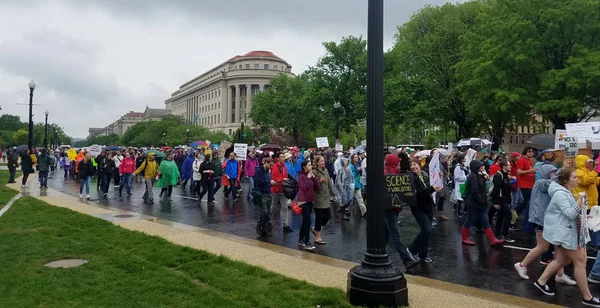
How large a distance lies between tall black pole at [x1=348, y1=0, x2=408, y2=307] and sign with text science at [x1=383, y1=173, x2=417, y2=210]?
1864mm

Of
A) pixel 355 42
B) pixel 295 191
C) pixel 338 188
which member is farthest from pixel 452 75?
pixel 295 191

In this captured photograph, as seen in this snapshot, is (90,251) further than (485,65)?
No

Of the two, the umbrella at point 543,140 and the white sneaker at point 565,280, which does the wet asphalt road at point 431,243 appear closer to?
the white sneaker at point 565,280

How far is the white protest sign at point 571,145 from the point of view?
35.4 feet

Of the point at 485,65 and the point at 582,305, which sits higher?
the point at 485,65

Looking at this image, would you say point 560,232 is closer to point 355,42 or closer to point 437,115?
point 437,115

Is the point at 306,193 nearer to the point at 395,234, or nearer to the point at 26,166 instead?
the point at 395,234

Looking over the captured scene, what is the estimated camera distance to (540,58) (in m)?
28.4

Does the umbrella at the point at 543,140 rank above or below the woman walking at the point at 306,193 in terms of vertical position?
above

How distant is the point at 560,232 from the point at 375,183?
2486 mm

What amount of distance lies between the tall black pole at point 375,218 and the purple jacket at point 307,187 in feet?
10.8

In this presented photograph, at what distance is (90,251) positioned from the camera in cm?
762

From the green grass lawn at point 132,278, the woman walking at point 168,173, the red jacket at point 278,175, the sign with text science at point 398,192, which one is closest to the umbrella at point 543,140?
the red jacket at point 278,175

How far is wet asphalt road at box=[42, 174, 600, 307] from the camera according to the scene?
6391 millimetres
